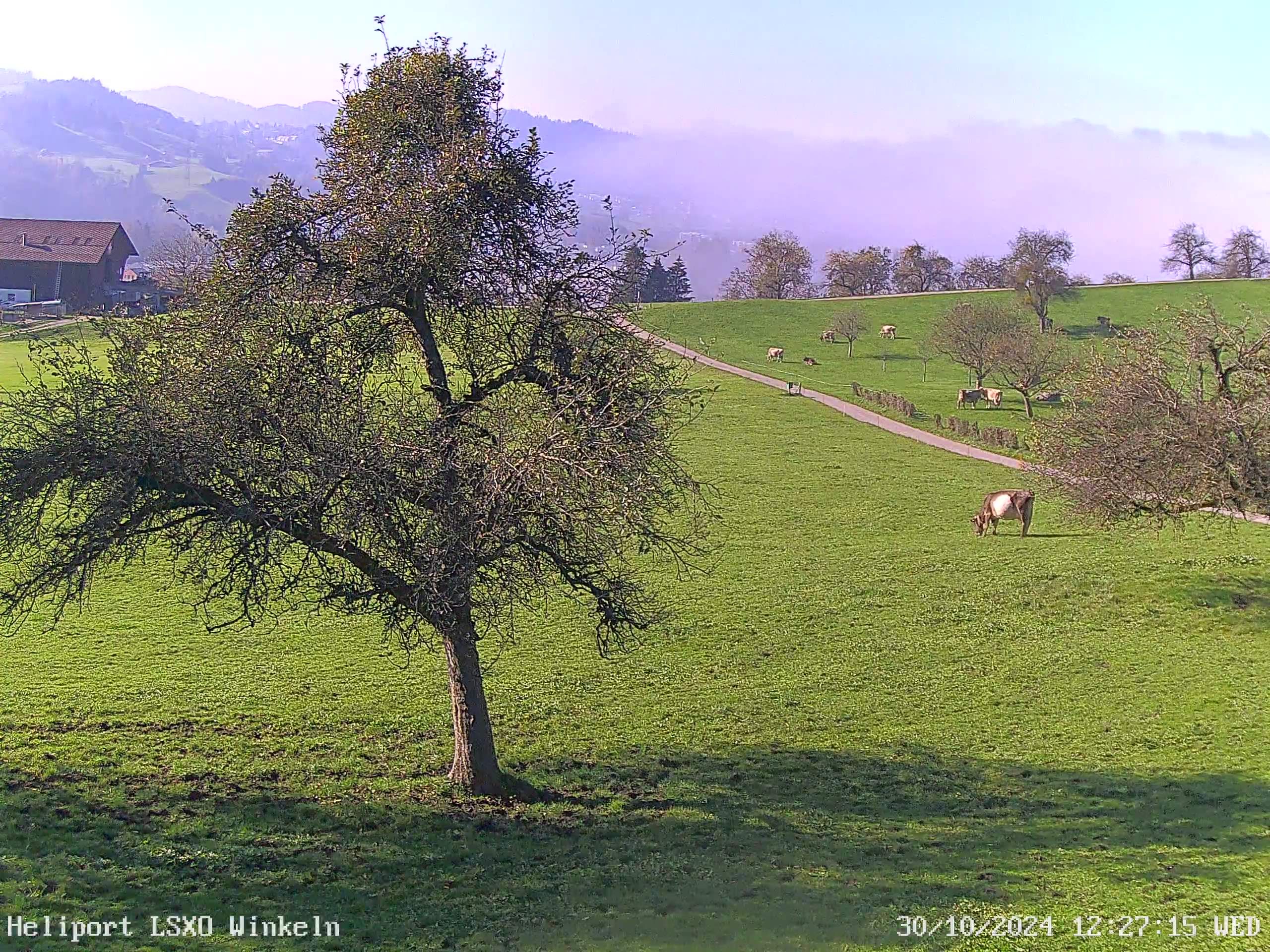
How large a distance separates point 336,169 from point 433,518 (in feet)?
14.6

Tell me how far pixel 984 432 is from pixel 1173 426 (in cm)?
2809

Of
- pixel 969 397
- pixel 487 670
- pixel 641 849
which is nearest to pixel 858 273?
pixel 969 397

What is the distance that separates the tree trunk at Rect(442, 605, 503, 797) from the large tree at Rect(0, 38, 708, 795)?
0.58m

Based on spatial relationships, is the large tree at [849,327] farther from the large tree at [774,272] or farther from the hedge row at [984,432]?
the hedge row at [984,432]

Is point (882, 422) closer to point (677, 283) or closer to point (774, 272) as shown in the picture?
point (774, 272)

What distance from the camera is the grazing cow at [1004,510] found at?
30500 mm

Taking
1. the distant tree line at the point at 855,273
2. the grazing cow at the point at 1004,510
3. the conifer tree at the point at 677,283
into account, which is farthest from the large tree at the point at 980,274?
the grazing cow at the point at 1004,510

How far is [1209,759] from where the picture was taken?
52.4ft

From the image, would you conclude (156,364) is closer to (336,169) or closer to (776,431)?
(336,169)

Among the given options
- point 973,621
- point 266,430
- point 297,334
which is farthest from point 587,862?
point 973,621

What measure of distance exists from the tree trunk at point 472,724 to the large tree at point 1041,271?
237ft

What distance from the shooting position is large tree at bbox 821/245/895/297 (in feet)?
352

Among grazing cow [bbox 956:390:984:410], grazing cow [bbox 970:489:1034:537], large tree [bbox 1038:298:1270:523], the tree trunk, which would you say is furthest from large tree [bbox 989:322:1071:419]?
the tree trunk

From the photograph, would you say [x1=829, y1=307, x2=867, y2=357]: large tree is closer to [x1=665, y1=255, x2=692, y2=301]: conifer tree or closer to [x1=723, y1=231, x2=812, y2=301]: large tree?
[x1=723, y1=231, x2=812, y2=301]: large tree
